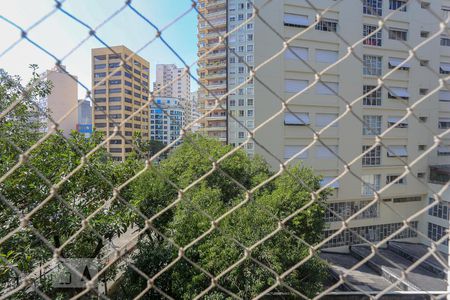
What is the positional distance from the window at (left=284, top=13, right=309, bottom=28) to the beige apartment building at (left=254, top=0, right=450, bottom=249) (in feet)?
0.07

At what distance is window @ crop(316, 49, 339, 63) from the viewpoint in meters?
6.94

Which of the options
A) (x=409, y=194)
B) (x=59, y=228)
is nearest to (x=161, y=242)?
(x=59, y=228)

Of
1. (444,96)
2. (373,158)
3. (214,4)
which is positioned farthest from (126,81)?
(214,4)

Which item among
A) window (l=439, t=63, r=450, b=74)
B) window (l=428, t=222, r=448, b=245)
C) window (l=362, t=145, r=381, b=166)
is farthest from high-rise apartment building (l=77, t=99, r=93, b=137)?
window (l=439, t=63, r=450, b=74)

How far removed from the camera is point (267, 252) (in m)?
2.90

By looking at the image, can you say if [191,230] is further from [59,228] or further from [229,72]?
[229,72]

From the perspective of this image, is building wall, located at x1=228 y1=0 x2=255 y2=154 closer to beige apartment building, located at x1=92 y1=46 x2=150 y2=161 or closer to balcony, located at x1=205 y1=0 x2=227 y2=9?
balcony, located at x1=205 y1=0 x2=227 y2=9

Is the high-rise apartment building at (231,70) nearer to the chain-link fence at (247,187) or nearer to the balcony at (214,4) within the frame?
the balcony at (214,4)

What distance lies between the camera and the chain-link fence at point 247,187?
643mm

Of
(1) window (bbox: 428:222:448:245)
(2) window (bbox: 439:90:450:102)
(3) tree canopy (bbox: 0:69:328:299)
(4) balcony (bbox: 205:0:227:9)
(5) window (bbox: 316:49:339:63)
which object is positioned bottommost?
(1) window (bbox: 428:222:448:245)

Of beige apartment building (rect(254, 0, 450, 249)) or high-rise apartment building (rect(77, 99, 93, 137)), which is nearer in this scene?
high-rise apartment building (rect(77, 99, 93, 137))

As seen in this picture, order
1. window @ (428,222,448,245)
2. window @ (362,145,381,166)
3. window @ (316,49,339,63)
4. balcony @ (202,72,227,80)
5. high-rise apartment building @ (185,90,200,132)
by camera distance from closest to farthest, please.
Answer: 1. high-rise apartment building @ (185,90,200,132)
2. window @ (316,49,339,63)
3. window @ (362,145,381,166)
4. window @ (428,222,448,245)
5. balcony @ (202,72,227,80)

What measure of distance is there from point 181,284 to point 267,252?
91cm

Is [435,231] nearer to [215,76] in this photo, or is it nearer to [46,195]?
[215,76]
